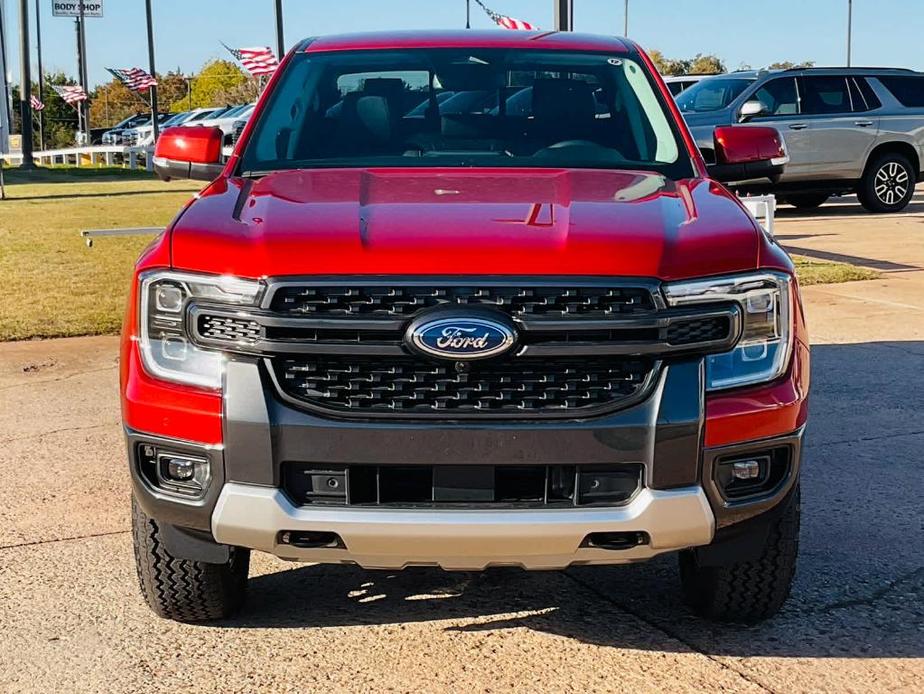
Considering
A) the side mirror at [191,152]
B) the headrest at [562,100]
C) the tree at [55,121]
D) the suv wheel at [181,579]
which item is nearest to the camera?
the suv wheel at [181,579]

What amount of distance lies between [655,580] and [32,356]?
5032mm

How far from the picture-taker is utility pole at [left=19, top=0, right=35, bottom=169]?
3503 cm

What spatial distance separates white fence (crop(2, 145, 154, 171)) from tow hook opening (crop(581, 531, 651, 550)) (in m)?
31.1

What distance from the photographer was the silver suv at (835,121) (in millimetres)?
16453

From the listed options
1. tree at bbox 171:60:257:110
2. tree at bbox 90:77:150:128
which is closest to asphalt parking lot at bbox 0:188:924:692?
tree at bbox 171:60:257:110

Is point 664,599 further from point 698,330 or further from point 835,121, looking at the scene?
point 835,121

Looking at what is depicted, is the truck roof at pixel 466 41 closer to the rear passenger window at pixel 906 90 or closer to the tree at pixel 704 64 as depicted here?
the rear passenger window at pixel 906 90

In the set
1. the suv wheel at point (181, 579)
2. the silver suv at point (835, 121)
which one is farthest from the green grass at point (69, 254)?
the silver suv at point (835, 121)

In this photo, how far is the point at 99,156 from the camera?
45500 mm

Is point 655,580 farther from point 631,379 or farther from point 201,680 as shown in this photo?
point 201,680

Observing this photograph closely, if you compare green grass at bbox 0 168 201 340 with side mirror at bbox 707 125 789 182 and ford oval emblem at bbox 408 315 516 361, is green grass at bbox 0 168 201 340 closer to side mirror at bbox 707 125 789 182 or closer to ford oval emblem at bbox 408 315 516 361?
side mirror at bbox 707 125 789 182

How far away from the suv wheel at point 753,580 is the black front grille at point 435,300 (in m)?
0.81

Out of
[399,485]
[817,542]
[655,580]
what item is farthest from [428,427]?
[817,542]

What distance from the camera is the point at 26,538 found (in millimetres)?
4555
